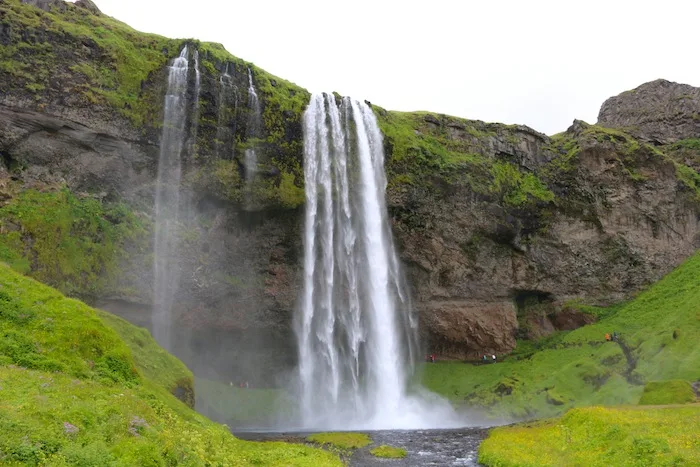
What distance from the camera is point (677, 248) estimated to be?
54094 mm

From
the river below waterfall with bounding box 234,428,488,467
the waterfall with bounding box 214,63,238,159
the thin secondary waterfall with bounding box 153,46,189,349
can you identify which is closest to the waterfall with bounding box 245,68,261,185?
the waterfall with bounding box 214,63,238,159

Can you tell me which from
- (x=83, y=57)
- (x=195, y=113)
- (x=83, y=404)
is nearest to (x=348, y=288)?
(x=195, y=113)

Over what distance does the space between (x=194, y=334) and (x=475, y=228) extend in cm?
2874

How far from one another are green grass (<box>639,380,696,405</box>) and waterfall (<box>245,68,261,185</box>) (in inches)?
1270

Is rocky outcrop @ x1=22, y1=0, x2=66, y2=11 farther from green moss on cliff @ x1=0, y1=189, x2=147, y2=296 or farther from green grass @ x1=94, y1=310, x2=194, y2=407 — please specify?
green grass @ x1=94, y1=310, x2=194, y2=407

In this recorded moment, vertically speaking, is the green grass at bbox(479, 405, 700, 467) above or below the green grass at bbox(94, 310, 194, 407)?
below

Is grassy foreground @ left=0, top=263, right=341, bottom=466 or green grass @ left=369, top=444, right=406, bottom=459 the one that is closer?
grassy foreground @ left=0, top=263, right=341, bottom=466

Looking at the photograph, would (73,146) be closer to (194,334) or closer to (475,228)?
(194,334)

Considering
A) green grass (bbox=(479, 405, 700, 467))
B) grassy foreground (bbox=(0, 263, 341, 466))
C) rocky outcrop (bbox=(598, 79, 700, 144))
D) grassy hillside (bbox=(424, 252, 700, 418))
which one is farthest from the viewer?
rocky outcrop (bbox=(598, 79, 700, 144))

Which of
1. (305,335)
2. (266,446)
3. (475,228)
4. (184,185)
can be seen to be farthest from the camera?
(475,228)

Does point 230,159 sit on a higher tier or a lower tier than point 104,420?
higher

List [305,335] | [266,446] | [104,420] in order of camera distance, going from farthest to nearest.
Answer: [305,335], [266,446], [104,420]

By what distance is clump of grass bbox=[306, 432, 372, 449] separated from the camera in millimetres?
26938

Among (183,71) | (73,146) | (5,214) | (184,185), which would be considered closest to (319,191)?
(184,185)
